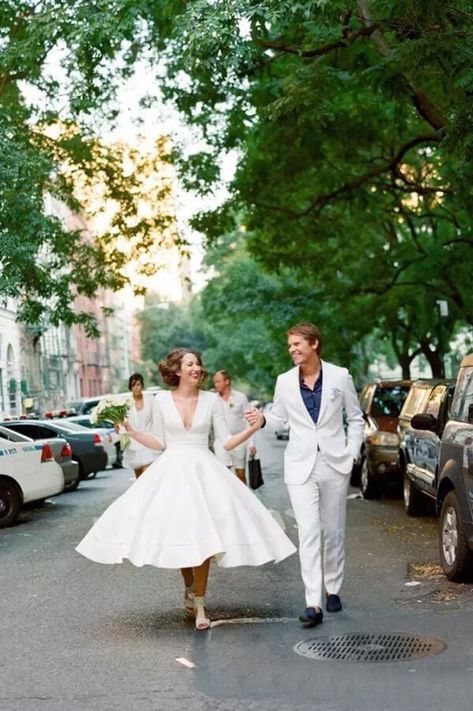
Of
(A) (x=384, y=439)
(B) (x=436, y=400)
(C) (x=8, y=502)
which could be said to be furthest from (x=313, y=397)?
(A) (x=384, y=439)

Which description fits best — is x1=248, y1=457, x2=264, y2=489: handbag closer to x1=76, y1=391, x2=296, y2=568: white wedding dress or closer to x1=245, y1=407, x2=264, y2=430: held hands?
x1=76, y1=391, x2=296, y2=568: white wedding dress

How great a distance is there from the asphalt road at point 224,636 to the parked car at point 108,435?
1559cm

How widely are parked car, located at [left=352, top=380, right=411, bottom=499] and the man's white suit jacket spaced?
31.9 ft

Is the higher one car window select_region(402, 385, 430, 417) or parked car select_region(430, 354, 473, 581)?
car window select_region(402, 385, 430, 417)

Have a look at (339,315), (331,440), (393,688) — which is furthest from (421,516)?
(339,315)

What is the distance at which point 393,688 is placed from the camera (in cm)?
640

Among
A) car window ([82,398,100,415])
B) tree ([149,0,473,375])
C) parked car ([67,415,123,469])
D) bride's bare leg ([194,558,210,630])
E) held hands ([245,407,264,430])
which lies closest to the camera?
bride's bare leg ([194,558,210,630])

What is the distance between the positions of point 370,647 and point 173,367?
7.55 feet

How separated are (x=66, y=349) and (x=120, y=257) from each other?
180ft

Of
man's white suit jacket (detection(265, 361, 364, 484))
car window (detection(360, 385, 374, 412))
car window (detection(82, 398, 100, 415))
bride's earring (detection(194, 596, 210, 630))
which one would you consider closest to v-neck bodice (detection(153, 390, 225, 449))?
man's white suit jacket (detection(265, 361, 364, 484))

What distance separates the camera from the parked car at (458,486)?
949 cm

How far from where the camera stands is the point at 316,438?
8492 mm

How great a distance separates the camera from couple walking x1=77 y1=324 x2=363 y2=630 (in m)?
8.15

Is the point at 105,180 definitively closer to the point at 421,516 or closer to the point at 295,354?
the point at 421,516
